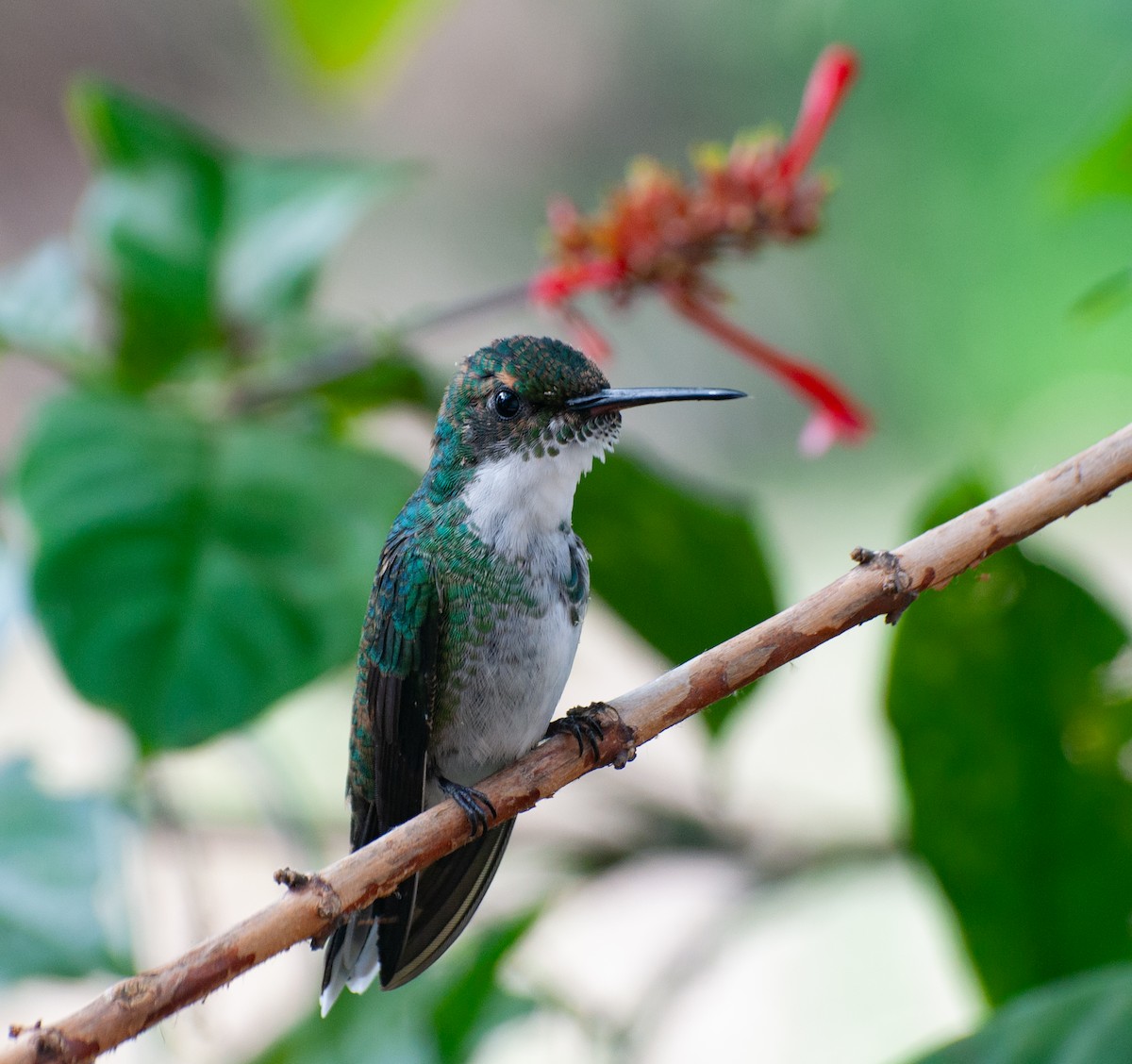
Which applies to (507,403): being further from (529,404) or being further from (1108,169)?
(1108,169)

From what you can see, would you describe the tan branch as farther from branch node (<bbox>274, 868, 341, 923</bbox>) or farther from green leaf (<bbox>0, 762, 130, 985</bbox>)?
green leaf (<bbox>0, 762, 130, 985</bbox>)

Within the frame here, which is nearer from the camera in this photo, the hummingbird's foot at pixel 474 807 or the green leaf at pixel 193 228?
the hummingbird's foot at pixel 474 807

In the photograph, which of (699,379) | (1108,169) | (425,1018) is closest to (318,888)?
(425,1018)

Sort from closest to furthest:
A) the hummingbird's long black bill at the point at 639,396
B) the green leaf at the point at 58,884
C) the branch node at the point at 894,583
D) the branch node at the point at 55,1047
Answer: the branch node at the point at 55,1047
the branch node at the point at 894,583
the hummingbird's long black bill at the point at 639,396
the green leaf at the point at 58,884

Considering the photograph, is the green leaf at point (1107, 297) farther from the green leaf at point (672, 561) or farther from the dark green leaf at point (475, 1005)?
the dark green leaf at point (475, 1005)

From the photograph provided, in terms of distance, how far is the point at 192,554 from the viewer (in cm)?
138

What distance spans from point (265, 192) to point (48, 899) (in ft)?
3.20

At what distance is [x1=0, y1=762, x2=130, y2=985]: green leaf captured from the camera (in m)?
1.24

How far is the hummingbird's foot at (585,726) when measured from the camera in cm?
94

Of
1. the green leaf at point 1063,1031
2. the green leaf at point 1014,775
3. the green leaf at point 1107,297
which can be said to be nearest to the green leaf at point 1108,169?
the green leaf at point 1107,297

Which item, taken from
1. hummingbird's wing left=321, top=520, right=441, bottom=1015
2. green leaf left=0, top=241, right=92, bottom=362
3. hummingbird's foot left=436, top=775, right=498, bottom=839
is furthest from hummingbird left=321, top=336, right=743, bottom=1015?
green leaf left=0, top=241, right=92, bottom=362

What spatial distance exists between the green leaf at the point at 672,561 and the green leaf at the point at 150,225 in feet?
1.87

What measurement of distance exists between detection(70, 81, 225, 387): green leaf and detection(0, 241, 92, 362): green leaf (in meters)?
0.04

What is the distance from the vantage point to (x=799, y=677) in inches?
113
